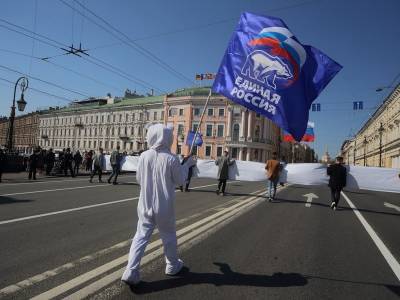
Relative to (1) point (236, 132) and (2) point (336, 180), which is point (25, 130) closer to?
(1) point (236, 132)

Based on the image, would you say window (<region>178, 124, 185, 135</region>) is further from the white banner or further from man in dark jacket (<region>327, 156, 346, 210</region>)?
man in dark jacket (<region>327, 156, 346, 210</region>)

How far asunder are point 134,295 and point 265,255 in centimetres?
255

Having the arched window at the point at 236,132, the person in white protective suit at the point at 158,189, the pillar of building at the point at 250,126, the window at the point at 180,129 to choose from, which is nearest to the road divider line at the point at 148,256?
the person in white protective suit at the point at 158,189

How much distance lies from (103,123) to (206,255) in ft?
299

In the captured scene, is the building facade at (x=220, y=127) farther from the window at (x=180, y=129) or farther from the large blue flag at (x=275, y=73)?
the large blue flag at (x=275, y=73)

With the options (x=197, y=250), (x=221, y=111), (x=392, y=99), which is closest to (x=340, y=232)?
(x=197, y=250)

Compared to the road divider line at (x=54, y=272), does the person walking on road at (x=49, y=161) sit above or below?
above

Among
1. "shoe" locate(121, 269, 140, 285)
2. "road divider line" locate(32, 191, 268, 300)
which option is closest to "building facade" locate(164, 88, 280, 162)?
"road divider line" locate(32, 191, 268, 300)

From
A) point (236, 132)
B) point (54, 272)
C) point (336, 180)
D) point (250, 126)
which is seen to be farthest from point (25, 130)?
point (54, 272)

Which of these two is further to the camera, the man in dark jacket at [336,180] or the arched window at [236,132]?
the arched window at [236,132]

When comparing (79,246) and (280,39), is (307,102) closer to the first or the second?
(280,39)

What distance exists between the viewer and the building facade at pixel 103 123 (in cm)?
8481

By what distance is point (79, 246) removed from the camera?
572 centimetres

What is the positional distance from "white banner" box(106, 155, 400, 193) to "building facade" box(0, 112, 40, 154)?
102 m
